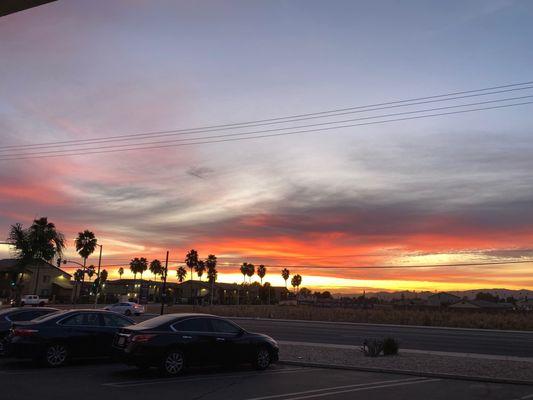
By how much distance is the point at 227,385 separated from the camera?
11977 millimetres

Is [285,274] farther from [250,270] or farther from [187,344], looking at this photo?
[187,344]

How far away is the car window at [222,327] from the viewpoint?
14336mm

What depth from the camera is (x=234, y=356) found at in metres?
14.3

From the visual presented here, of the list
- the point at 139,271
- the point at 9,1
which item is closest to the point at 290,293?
the point at 139,271

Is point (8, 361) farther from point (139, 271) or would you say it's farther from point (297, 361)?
point (139, 271)

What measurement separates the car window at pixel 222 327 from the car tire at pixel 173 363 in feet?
4.49

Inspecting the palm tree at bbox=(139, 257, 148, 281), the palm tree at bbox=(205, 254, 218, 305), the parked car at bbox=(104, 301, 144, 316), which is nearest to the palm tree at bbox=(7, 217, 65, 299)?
the parked car at bbox=(104, 301, 144, 316)

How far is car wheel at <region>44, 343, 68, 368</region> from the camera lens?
45.2 feet

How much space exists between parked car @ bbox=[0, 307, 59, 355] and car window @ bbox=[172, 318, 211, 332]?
4877 mm

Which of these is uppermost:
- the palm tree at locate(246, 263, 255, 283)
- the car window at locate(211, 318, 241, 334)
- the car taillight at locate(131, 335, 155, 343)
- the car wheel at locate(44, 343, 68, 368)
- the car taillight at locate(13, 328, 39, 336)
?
the palm tree at locate(246, 263, 255, 283)

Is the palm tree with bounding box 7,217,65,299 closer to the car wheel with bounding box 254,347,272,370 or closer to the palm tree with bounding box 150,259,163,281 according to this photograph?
the car wheel with bounding box 254,347,272,370

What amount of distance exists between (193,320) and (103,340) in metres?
2.90

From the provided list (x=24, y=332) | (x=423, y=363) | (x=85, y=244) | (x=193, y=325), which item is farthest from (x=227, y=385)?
(x=85, y=244)

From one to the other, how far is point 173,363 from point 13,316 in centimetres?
656
